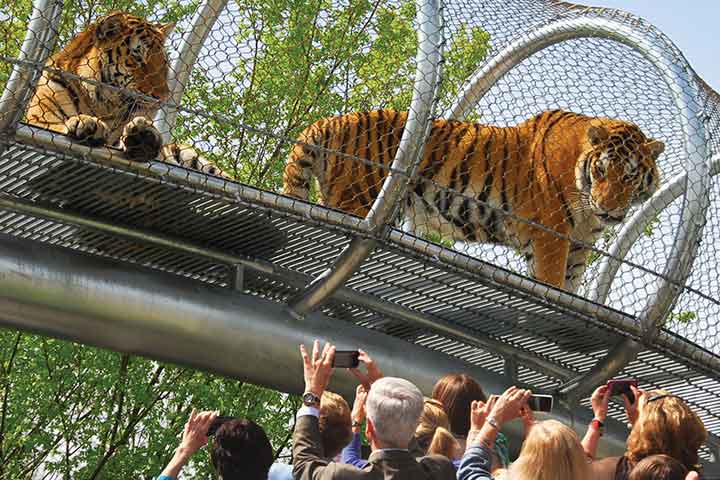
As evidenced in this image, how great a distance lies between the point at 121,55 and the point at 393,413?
3.45 m

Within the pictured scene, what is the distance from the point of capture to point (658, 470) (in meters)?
4.02

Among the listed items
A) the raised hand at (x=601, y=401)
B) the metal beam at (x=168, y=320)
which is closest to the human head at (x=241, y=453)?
the raised hand at (x=601, y=401)

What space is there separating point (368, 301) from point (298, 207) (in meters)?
1.12

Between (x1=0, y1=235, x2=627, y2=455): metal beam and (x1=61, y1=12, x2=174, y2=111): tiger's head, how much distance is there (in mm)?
1146

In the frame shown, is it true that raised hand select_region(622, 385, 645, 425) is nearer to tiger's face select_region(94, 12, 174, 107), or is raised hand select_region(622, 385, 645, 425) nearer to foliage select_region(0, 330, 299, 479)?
tiger's face select_region(94, 12, 174, 107)

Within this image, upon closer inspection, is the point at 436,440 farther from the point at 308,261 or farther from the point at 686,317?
the point at 686,317

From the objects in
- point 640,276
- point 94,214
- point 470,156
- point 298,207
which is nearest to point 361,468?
point 298,207

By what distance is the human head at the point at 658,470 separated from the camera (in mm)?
4004

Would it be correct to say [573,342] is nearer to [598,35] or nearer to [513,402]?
[598,35]

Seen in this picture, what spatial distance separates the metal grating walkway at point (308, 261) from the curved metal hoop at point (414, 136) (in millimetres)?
83

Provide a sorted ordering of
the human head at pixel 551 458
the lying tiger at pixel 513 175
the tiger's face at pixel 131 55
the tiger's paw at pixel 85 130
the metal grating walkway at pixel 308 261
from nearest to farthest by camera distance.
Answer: the human head at pixel 551 458
the tiger's paw at pixel 85 130
the metal grating walkway at pixel 308 261
the tiger's face at pixel 131 55
the lying tiger at pixel 513 175

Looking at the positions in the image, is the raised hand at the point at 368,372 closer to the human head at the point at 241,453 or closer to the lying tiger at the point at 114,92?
the human head at the point at 241,453

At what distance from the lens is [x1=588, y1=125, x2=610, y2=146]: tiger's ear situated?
25.2ft

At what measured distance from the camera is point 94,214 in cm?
597
